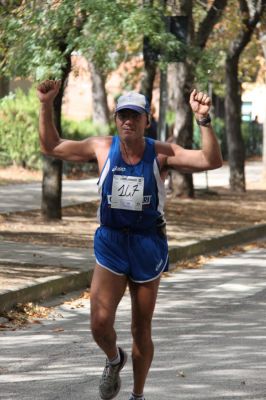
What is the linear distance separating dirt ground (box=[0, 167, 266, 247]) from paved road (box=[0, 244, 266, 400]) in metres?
3.61

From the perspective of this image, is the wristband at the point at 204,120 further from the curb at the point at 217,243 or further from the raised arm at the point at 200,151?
the curb at the point at 217,243

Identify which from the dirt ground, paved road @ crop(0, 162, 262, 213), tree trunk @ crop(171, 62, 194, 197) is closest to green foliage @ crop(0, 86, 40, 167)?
paved road @ crop(0, 162, 262, 213)

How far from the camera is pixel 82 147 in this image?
285 inches

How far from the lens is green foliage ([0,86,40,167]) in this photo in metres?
30.9

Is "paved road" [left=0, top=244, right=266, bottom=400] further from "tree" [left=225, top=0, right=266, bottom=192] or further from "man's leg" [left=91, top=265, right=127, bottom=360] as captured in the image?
"tree" [left=225, top=0, right=266, bottom=192]

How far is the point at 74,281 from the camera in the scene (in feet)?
42.0

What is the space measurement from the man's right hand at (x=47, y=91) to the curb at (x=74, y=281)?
4164 millimetres

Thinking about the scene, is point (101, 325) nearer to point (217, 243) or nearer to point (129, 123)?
point (129, 123)

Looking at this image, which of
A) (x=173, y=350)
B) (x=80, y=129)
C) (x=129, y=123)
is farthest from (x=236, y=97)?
(x=129, y=123)

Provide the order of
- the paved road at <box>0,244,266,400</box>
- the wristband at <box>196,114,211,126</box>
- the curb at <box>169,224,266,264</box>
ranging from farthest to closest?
1. the curb at <box>169,224,266,264</box>
2. the paved road at <box>0,244,266,400</box>
3. the wristband at <box>196,114,211,126</box>

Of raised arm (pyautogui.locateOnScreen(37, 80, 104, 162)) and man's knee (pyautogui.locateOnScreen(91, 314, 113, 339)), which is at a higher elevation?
raised arm (pyautogui.locateOnScreen(37, 80, 104, 162))

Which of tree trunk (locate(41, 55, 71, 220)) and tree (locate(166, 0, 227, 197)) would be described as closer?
tree trunk (locate(41, 55, 71, 220))

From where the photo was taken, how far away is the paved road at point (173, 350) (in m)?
7.84

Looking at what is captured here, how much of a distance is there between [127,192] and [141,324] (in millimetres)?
780
